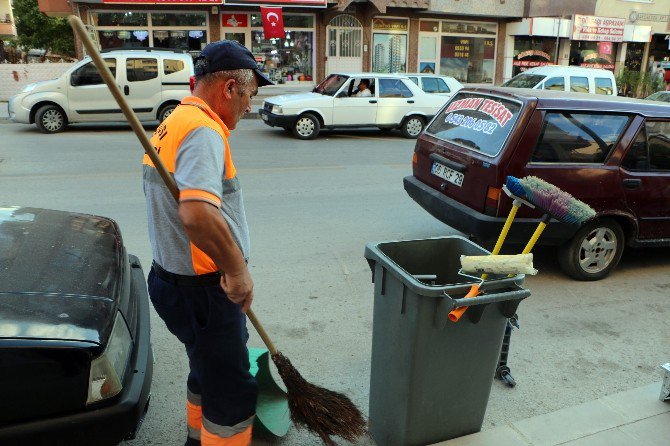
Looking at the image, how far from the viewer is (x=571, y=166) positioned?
4918mm

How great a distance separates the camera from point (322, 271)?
5207 millimetres

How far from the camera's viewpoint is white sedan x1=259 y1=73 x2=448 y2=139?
12906 millimetres

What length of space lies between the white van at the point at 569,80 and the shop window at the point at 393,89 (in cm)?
380

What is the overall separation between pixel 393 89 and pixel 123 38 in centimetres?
1196

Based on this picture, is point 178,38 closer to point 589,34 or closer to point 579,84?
point 579,84

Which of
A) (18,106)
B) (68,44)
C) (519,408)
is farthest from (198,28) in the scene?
(519,408)

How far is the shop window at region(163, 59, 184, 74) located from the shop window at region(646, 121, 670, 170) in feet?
35.5

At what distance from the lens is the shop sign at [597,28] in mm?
25344

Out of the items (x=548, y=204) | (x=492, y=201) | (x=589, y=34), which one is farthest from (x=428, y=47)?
(x=548, y=204)

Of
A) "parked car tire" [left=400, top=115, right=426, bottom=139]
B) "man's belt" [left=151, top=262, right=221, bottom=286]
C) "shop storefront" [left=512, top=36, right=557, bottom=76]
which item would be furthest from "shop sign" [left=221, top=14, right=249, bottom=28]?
"man's belt" [left=151, top=262, right=221, bottom=286]

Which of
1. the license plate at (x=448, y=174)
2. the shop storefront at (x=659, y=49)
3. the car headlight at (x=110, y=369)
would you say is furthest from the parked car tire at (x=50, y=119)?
the shop storefront at (x=659, y=49)

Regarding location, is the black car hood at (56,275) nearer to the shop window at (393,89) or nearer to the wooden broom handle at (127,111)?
the wooden broom handle at (127,111)

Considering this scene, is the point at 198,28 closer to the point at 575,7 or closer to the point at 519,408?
the point at 575,7

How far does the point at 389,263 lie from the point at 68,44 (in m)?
34.2
